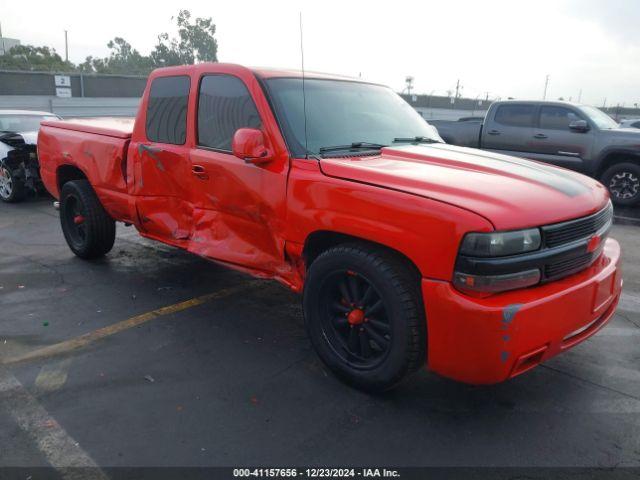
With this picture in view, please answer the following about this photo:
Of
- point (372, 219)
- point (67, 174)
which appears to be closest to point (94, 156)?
point (67, 174)

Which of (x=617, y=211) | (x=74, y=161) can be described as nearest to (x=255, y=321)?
(x=74, y=161)

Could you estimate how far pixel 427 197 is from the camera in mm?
2697

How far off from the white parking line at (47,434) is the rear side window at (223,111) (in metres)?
2.05

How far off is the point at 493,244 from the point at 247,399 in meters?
1.66

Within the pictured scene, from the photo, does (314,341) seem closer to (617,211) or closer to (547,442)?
(547,442)

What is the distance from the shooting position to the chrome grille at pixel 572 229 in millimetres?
2727

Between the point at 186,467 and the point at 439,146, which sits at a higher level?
the point at 439,146

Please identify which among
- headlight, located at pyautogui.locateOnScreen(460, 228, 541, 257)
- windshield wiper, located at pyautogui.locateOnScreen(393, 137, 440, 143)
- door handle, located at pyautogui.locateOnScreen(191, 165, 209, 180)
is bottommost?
headlight, located at pyautogui.locateOnScreen(460, 228, 541, 257)

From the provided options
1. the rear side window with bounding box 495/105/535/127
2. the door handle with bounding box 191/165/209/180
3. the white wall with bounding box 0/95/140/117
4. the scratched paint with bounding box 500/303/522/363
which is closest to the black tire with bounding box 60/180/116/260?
the door handle with bounding box 191/165/209/180

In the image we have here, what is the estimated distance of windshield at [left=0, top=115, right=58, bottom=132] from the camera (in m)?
9.33

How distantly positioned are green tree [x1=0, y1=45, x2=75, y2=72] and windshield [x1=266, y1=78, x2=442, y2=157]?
37.8 metres

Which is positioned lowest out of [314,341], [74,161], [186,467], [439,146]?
[186,467]

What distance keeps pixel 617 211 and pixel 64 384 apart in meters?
8.90

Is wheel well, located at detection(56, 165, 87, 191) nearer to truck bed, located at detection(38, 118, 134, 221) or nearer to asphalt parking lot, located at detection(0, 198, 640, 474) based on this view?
truck bed, located at detection(38, 118, 134, 221)
